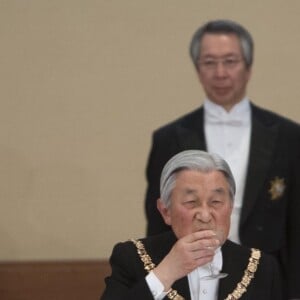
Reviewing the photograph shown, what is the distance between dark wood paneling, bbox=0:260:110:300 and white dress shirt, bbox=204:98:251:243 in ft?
3.71

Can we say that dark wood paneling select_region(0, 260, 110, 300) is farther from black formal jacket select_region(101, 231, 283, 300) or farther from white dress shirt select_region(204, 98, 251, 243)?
black formal jacket select_region(101, 231, 283, 300)

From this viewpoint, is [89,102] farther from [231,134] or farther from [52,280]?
[231,134]

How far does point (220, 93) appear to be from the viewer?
3059 mm

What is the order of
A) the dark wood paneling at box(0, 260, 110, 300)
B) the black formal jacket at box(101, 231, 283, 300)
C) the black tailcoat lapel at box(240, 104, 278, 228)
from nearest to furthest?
the black formal jacket at box(101, 231, 283, 300), the black tailcoat lapel at box(240, 104, 278, 228), the dark wood paneling at box(0, 260, 110, 300)

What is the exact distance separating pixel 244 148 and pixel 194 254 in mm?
1133

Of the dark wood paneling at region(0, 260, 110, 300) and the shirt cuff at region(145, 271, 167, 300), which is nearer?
the shirt cuff at region(145, 271, 167, 300)

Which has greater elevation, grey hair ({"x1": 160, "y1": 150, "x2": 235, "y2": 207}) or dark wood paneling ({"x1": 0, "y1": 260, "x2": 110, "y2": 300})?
grey hair ({"x1": 160, "y1": 150, "x2": 235, "y2": 207})

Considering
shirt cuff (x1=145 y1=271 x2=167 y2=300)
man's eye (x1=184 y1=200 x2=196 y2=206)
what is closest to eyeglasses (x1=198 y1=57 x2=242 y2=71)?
man's eye (x1=184 y1=200 x2=196 y2=206)

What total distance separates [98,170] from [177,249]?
79.9 inches

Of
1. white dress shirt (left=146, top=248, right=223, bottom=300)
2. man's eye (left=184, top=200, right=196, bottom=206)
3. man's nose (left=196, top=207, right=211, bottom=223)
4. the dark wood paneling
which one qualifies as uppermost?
man's eye (left=184, top=200, right=196, bottom=206)

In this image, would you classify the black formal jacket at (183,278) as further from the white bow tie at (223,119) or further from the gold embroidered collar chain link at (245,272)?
the white bow tie at (223,119)

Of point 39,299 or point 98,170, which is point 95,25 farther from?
point 39,299

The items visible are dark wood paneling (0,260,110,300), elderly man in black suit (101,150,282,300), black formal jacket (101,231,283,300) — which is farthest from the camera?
dark wood paneling (0,260,110,300)

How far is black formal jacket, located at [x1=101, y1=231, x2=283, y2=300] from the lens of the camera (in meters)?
2.14
